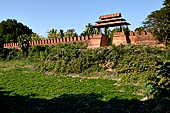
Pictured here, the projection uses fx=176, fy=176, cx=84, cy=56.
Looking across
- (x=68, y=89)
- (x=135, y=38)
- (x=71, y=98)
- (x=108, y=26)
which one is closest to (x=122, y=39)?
(x=135, y=38)

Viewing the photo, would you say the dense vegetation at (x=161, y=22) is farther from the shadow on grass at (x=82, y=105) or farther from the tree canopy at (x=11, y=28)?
the tree canopy at (x=11, y=28)

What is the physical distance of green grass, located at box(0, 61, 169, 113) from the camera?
228 inches

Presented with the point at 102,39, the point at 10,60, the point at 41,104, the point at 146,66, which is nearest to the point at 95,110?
the point at 41,104

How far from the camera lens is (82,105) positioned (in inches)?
246

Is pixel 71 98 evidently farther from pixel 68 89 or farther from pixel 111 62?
pixel 111 62

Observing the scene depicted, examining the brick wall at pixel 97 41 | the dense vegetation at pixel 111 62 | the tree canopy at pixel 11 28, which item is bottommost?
the dense vegetation at pixel 111 62

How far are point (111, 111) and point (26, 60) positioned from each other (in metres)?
14.8

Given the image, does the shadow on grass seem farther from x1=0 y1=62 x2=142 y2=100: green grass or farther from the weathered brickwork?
the weathered brickwork

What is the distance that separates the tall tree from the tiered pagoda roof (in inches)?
94.3

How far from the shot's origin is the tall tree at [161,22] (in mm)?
12155

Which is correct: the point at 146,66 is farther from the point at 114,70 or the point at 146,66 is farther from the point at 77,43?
the point at 77,43

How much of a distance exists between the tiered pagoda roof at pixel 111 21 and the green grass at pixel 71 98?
6730 mm

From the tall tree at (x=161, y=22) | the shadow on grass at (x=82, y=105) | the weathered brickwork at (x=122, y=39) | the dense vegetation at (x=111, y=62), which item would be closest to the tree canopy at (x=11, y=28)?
the weathered brickwork at (x=122, y=39)

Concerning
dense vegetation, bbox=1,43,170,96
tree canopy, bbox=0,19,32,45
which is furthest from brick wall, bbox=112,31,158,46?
tree canopy, bbox=0,19,32,45
